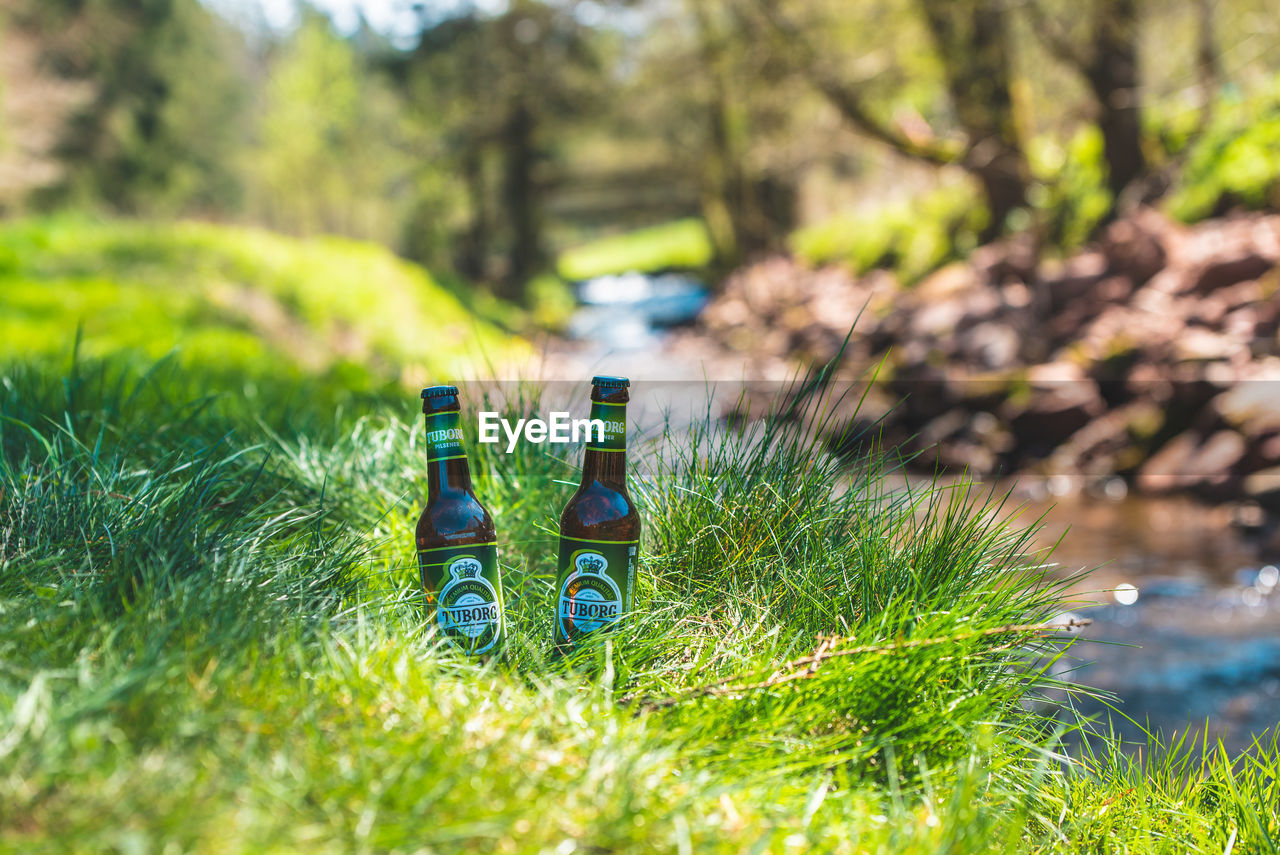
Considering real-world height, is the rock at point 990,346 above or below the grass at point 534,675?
below

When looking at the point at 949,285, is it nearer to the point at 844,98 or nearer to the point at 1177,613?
the point at 844,98

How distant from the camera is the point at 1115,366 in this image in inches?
345

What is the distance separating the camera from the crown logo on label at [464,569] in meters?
1.73

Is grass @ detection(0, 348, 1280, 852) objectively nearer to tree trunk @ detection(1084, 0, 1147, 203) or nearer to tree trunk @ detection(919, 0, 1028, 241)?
tree trunk @ detection(1084, 0, 1147, 203)

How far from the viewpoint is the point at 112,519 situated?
178cm

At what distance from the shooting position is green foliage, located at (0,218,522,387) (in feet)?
20.7

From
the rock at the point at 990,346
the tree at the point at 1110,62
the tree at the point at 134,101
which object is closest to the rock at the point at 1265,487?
the rock at the point at 990,346

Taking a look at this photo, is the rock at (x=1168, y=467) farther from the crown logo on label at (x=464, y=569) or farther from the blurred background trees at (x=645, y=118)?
the crown logo on label at (x=464, y=569)

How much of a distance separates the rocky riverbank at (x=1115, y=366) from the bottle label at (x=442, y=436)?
5285 millimetres

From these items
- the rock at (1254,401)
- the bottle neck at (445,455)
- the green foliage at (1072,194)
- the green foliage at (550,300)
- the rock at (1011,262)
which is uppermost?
the green foliage at (1072,194)

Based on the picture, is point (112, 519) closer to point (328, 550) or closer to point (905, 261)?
point (328, 550)

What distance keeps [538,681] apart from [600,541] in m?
0.36

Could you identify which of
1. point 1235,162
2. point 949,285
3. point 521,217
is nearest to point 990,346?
point 949,285

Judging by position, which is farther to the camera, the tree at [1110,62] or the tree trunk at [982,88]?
the tree trunk at [982,88]
